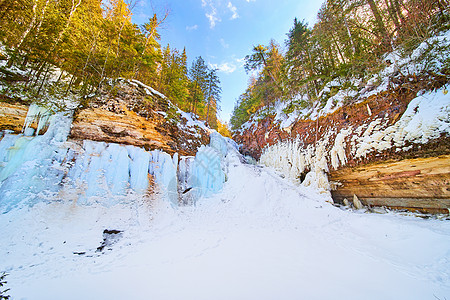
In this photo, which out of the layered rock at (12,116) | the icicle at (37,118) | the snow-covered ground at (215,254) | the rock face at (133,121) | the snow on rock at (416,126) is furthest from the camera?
the rock face at (133,121)

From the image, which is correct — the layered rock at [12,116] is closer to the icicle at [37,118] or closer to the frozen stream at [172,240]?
the icicle at [37,118]

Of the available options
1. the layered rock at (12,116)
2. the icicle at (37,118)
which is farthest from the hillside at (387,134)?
the layered rock at (12,116)

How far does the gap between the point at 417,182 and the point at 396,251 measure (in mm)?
3090

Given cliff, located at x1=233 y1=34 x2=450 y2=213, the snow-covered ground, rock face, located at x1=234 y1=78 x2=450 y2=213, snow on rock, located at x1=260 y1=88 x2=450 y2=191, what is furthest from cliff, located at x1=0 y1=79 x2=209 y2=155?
rock face, located at x1=234 y1=78 x2=450 y2=213

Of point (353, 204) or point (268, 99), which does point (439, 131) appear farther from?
point (268, 99)

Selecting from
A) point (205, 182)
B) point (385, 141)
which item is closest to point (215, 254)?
point (205, 182)

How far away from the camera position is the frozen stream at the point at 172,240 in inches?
109

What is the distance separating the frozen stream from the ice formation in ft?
0.12

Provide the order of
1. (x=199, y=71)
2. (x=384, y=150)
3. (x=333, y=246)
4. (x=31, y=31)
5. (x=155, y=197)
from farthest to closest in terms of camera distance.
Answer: (x=199, y=71), (x=31, y=31), (x=155, y=197), (x=384, y=150), (x=333, y=246)

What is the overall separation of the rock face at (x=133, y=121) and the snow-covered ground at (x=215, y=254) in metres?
2.90

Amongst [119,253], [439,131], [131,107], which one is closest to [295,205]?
[439,131]

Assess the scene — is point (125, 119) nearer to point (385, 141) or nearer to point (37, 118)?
point (37, 118)

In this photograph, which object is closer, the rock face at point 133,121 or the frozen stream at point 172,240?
the frozen stream at point 172,240

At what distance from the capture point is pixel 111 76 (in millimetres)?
8688
